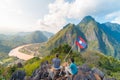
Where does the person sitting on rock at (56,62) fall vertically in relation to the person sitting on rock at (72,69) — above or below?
above

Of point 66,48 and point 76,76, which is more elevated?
point 66,48

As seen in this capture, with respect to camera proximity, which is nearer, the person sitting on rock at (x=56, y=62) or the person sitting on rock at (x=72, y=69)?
the person sitting on rock at (x=72, y=69)

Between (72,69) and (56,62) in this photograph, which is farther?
(56,62)

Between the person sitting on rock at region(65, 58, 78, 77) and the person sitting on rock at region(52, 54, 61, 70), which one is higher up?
the person sitting on rock at region(52, 54, 61, 70)

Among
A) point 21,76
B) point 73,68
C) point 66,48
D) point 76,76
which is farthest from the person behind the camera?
point 66,48

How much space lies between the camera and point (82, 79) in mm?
28391

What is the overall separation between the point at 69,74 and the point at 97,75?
5.28 metres

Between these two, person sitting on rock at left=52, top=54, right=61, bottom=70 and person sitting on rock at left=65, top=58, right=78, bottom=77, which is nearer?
person sitting on rock at left=65, top=58, right=78, bottom=77

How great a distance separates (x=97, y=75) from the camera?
30.8 meters

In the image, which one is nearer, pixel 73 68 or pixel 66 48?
pixel 73 68

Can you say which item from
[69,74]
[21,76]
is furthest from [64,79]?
[21,76]

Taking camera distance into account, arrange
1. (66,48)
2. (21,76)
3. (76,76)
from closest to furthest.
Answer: (76,76) → (21,76) → (66,48)

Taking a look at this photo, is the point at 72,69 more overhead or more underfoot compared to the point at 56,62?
more underfoot

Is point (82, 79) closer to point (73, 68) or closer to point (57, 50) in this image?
point (73, 68)
